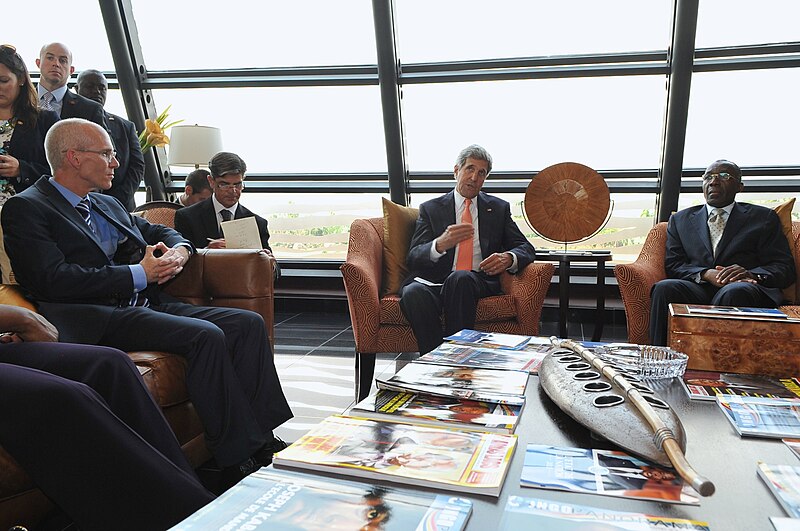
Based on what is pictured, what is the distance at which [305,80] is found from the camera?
518 centimetres

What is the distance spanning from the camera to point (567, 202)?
11.4 feet

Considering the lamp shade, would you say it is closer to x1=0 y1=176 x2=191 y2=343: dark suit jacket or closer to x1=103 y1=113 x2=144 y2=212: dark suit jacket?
x1=103 y1=113 x2=144 y2=212: dark suit jacket

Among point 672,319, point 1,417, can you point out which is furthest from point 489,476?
point 1,417

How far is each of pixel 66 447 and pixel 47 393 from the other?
5.3 inches

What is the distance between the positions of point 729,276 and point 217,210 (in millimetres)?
2675

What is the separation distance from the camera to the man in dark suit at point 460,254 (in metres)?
Answer: 3.08

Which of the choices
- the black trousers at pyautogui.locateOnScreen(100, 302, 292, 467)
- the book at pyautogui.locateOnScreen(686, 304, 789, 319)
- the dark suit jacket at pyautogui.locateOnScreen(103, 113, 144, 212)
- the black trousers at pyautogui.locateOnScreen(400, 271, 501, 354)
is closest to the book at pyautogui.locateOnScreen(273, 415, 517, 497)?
the book at pyautogui.locateOnScreen(686, 304, 789, 319)

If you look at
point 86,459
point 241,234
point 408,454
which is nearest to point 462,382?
Answer: point 408,454

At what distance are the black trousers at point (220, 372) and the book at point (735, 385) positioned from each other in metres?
1.39

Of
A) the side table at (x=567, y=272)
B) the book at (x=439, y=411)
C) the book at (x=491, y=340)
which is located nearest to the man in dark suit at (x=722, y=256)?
the side table at (x=567, y=272)

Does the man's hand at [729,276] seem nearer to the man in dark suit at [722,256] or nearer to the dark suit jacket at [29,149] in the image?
the man in dark suit at [722,256]

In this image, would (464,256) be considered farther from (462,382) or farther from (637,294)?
(462,382)

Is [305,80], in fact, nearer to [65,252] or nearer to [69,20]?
[69,20]

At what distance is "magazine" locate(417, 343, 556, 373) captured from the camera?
166 centimetres
